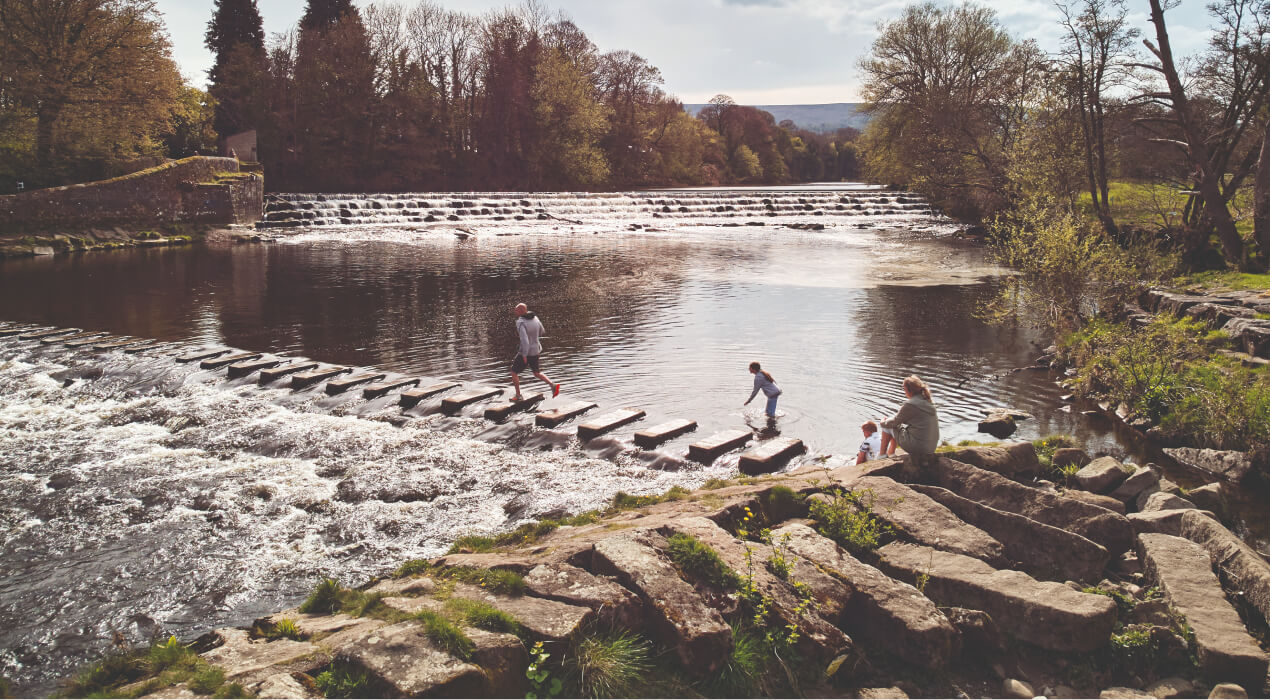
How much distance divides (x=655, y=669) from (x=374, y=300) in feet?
66.8

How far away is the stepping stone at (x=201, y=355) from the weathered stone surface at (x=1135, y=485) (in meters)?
16.1

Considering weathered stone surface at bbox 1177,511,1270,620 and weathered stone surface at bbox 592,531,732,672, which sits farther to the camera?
weathered stone surface at bbox 1177,511,1270,620

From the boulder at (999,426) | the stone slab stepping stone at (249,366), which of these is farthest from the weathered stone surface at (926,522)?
the stone slab stepping stone at (249,366)

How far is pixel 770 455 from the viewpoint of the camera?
10.4 m

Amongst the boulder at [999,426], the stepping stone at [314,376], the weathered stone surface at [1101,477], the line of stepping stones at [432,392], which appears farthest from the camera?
the stepping stone at [314,376]

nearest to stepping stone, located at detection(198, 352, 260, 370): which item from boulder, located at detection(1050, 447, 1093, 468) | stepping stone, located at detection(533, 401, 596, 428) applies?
stepping stone, located at detection(533, 401, 596, 428)

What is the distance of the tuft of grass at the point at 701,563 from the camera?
557 centimetres

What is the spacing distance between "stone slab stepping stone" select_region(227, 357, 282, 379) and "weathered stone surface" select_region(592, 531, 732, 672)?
11.6 meters

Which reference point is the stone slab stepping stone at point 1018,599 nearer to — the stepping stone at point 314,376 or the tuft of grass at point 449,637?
the tuft of grass at point 449,637

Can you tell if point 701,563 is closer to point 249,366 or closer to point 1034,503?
point 1034,503

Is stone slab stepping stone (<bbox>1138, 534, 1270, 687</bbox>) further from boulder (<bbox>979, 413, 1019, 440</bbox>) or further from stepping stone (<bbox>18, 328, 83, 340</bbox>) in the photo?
stepping stone (<bbox>18, 328, 83, 340</bbox>)

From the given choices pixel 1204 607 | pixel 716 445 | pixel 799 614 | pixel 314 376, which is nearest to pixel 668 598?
pixel 799 614

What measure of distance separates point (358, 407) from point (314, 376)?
2.01 m

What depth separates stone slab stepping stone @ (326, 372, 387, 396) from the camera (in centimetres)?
1378
